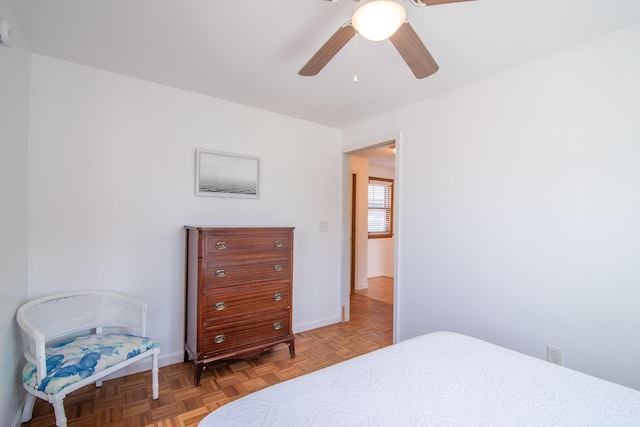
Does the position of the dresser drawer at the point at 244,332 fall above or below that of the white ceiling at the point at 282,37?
below

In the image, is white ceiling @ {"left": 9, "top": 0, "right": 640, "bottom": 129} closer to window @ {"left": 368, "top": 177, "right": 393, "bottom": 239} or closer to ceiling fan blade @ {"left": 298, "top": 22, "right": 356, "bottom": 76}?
ceiling fan blade @ {"left": 298, "top": 22, "right": 356, "bottom": 76}

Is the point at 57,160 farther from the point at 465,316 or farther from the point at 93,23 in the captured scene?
the point at 465,316

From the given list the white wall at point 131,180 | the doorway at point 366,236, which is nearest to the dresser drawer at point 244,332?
the white wall at point 131,180

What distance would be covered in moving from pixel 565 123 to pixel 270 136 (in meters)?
2.44

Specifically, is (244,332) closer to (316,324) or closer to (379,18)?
(316,324)

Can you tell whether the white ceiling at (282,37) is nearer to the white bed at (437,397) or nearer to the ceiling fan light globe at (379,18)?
the ceiling fan light globe at (379,18)

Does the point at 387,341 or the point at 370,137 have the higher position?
the point at 370,137

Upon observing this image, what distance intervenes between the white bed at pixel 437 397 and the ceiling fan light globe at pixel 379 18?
1.39m

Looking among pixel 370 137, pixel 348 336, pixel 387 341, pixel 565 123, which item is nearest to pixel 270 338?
pixel 348 336

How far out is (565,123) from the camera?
1889mm

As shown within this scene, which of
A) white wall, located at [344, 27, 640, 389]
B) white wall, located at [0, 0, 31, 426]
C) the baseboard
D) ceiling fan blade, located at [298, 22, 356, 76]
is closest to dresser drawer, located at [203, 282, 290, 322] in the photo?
the baseboard

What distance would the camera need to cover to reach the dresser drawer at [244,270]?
7.38 ft

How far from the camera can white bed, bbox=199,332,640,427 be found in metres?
0.92

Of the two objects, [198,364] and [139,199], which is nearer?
[198,364]
